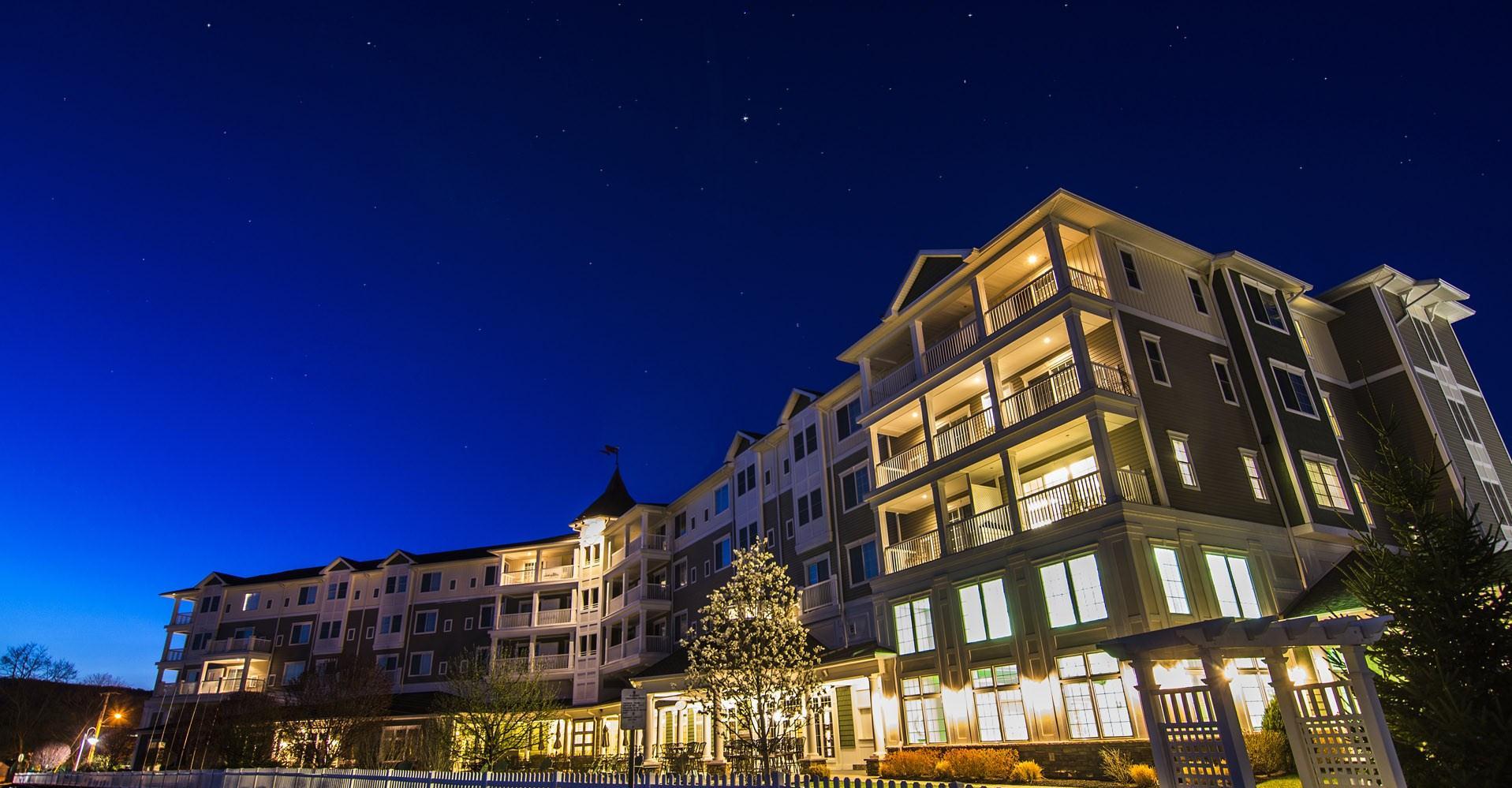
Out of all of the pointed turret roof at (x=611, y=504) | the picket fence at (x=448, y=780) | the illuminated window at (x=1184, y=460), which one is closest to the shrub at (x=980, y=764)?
the picket fence at (x=448, y=780)

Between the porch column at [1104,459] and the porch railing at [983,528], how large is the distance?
345 cm

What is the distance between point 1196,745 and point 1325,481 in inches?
703

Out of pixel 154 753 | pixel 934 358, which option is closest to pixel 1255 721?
pixel 934 358

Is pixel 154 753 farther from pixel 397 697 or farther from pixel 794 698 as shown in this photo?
pixel 794 698

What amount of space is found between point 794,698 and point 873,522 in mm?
12015

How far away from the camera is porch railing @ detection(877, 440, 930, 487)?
28672 mm

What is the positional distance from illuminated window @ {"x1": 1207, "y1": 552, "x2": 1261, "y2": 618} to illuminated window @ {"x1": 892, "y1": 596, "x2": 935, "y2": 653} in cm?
814

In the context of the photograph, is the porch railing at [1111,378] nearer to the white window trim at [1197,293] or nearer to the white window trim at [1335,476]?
the white window trim at [1197,293]

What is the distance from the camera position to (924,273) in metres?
29.9

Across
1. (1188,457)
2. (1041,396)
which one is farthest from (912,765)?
(1188,457)

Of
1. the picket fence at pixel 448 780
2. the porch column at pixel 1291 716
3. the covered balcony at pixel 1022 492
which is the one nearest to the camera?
the porch column at pixel 1291 716

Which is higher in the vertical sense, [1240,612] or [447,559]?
[447,559]

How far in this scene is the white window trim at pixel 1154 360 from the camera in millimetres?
23500

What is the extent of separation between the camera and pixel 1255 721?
18.5 m
